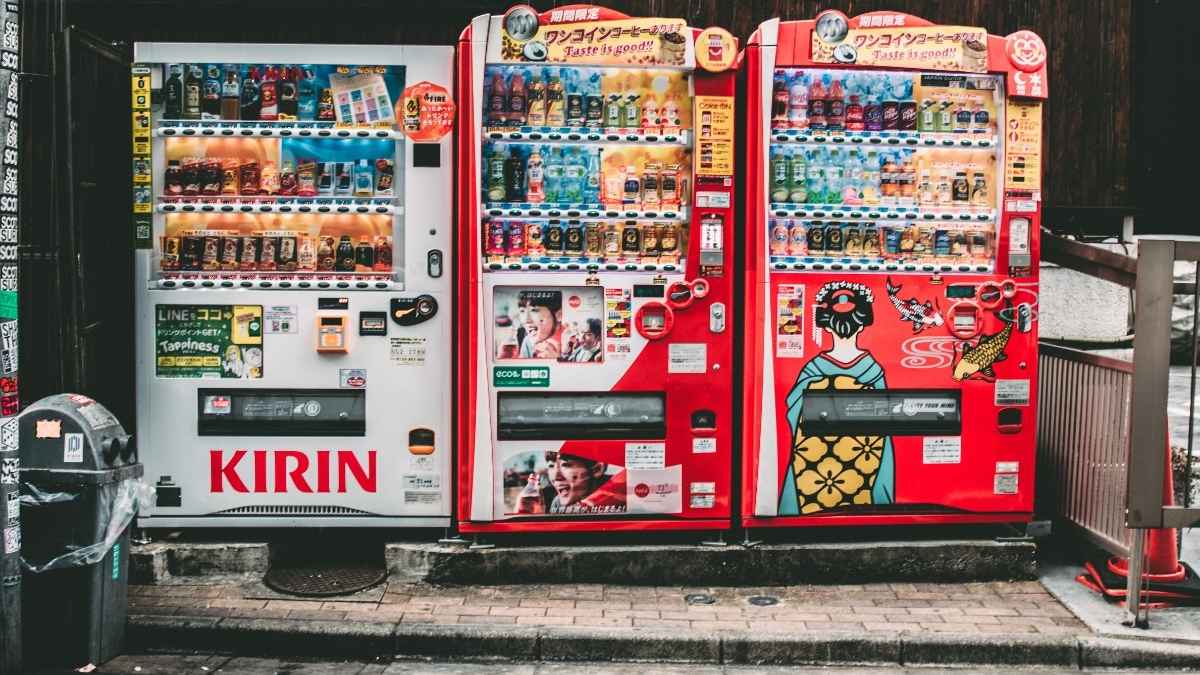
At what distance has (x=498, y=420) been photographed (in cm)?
620

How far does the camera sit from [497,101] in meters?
6.13

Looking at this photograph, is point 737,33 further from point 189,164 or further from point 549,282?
point 189,164

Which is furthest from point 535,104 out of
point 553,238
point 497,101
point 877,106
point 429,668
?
point 429,668

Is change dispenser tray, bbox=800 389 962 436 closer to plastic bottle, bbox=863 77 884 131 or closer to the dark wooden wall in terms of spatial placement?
plastic bottle, bbox=863 77 884 131

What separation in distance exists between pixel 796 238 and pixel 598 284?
1.18 metres

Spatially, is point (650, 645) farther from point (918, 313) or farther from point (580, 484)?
point (918, 313)

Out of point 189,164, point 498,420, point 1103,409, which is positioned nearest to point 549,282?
point 498,420

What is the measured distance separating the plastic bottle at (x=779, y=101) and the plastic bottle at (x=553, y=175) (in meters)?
1.24

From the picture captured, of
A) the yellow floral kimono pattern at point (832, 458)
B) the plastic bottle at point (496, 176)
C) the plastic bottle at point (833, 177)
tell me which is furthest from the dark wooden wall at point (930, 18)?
the yellow floral kimono pattern at point (832, 458)

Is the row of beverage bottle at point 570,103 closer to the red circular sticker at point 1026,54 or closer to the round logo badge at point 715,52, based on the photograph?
the round logo badge at point 715,52

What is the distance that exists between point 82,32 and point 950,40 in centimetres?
492

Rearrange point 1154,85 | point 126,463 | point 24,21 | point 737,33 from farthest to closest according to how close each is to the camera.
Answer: point 1154,85
point 737,33
point 24,21
point 126,463

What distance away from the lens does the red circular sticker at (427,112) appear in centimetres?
615

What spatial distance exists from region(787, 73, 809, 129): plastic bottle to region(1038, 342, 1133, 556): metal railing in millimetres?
2118
